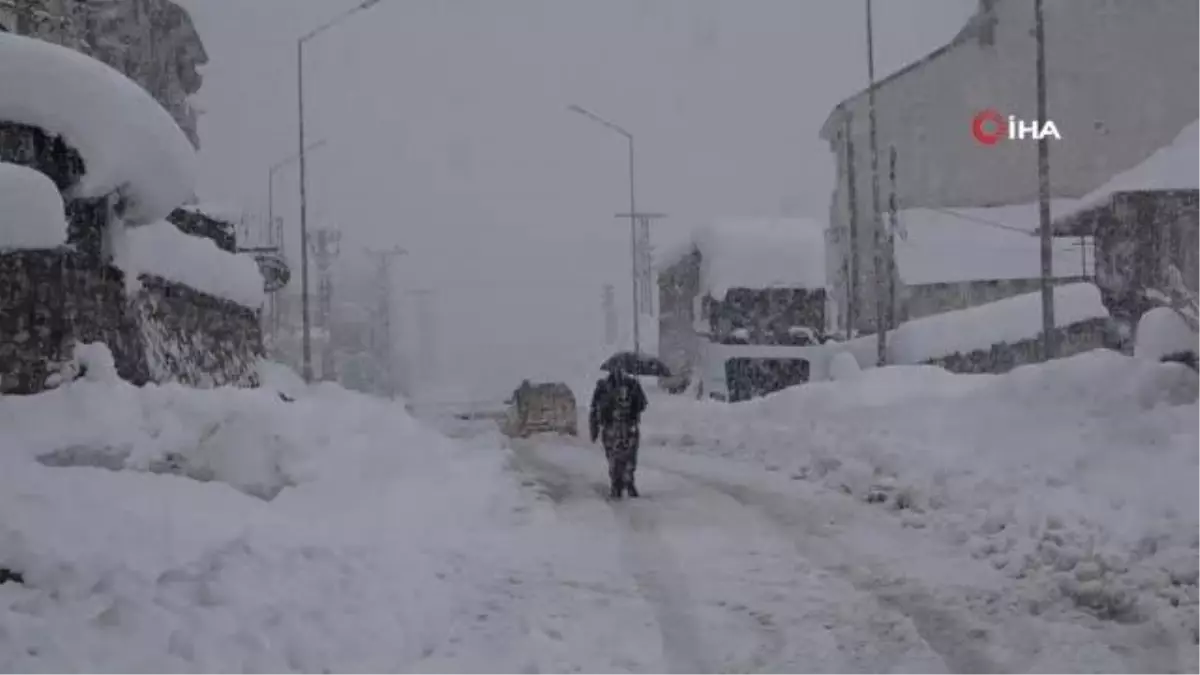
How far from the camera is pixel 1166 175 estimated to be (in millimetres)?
27922

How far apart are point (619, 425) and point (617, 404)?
0.31 meters

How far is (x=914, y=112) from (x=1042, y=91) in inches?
1202

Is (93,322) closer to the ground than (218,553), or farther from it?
farther from it

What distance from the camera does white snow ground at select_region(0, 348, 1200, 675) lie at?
742cm

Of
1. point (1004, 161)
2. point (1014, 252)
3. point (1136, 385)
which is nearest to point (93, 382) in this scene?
point (1136, 385)

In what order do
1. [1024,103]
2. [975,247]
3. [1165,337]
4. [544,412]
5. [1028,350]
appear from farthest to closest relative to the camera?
1. [1024,103]
2. [975,247]
3. [1028,350]
4. [544,412]
5. [1165,337]

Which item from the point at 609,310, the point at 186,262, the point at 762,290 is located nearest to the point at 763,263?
the point at 762,290

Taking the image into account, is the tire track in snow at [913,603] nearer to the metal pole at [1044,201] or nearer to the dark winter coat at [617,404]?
the dark winter coat at [617,404]

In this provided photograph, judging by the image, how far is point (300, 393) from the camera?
97.0 feet

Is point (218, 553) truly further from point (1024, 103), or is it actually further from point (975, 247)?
point (1024, 103)

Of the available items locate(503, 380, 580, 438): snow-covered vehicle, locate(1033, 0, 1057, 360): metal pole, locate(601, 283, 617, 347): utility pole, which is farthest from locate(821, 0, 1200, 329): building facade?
locate(601, 283, 617, 347): utility pole

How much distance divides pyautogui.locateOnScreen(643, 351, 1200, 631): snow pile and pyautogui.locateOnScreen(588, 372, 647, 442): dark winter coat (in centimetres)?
277

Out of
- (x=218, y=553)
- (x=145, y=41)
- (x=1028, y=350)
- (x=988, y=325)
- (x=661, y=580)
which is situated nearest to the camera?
(x=218, y=553)

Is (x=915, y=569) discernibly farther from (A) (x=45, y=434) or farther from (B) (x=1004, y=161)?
(B) (x=1004, y=161)
